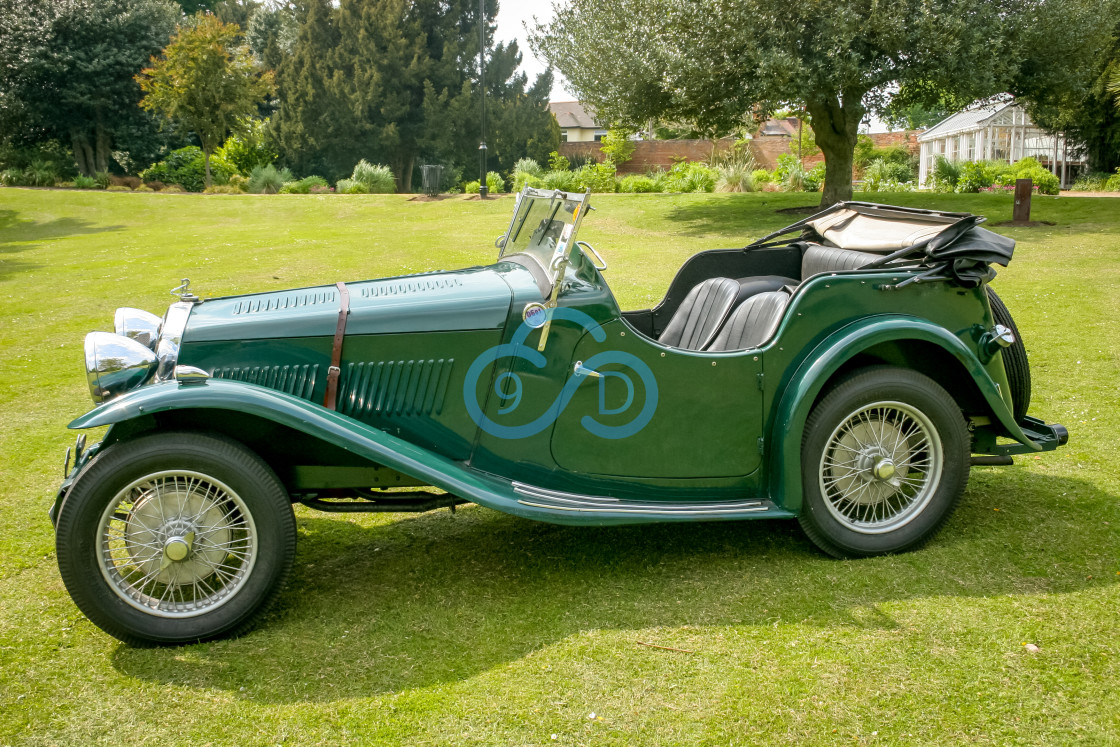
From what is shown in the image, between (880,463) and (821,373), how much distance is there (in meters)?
0.58

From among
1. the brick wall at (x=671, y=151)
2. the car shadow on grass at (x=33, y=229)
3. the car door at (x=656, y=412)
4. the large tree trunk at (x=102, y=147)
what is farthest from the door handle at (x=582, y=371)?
the brick wall at (x=671, y=151)

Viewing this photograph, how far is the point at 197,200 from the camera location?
81.3 ft

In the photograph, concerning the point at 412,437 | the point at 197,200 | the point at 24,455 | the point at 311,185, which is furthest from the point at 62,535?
the point at 311,185

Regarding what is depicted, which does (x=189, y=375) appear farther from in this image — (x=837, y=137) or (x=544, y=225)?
(x=837, y=137)

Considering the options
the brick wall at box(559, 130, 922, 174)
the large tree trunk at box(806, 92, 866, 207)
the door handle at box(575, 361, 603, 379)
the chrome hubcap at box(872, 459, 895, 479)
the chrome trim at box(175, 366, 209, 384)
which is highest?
the brick wall at box(559, 130, 922, 174)

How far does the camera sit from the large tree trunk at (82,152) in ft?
105

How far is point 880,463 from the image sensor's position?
4.12 meters

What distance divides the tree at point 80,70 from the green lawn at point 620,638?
99.0ft

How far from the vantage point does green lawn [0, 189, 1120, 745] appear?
9.70 feet

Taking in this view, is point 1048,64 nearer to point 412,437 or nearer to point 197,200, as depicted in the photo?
point 412,437

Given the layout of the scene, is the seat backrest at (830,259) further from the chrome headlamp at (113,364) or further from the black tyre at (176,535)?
the chrome headlamp at (113,364)

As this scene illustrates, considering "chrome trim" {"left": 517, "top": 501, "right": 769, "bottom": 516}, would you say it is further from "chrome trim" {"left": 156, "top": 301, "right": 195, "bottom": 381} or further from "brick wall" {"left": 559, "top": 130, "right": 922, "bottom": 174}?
"brick wall" {"left": 559, "top": 130, "right": 922, "bottom": 174}

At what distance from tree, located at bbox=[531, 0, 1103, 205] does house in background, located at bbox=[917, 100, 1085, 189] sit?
14.8 meters

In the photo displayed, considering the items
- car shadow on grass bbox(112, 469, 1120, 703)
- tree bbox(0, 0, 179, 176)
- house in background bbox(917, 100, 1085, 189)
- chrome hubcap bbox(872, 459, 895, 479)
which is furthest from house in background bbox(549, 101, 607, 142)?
chrome hubcap bbox(872, 459, 895, 479)
